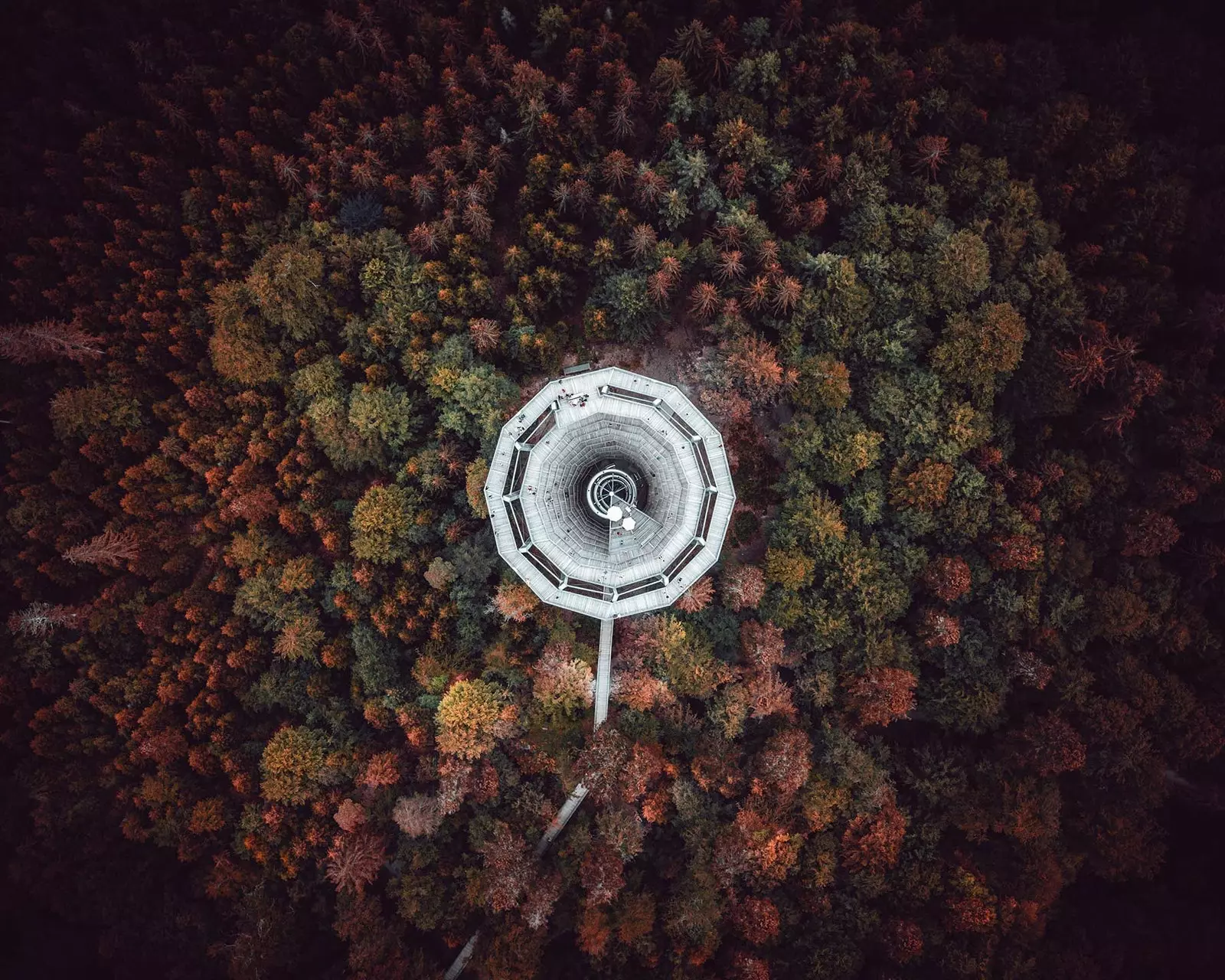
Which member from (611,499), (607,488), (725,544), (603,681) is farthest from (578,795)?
(607,488)

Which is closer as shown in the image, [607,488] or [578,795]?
[607,488]

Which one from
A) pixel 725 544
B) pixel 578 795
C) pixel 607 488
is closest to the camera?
pixel 607 488

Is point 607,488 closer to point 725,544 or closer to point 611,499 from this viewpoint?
point 611,499

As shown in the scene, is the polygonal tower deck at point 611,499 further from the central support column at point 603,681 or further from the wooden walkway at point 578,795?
the central support column at point 603,681

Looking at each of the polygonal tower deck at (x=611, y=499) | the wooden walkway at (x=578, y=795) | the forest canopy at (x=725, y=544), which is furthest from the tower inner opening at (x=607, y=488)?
the wooden walkway at (x=578, y=795)

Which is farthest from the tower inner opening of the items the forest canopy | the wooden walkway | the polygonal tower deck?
the wooden walkway

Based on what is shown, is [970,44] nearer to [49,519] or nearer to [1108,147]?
[1108,147]
